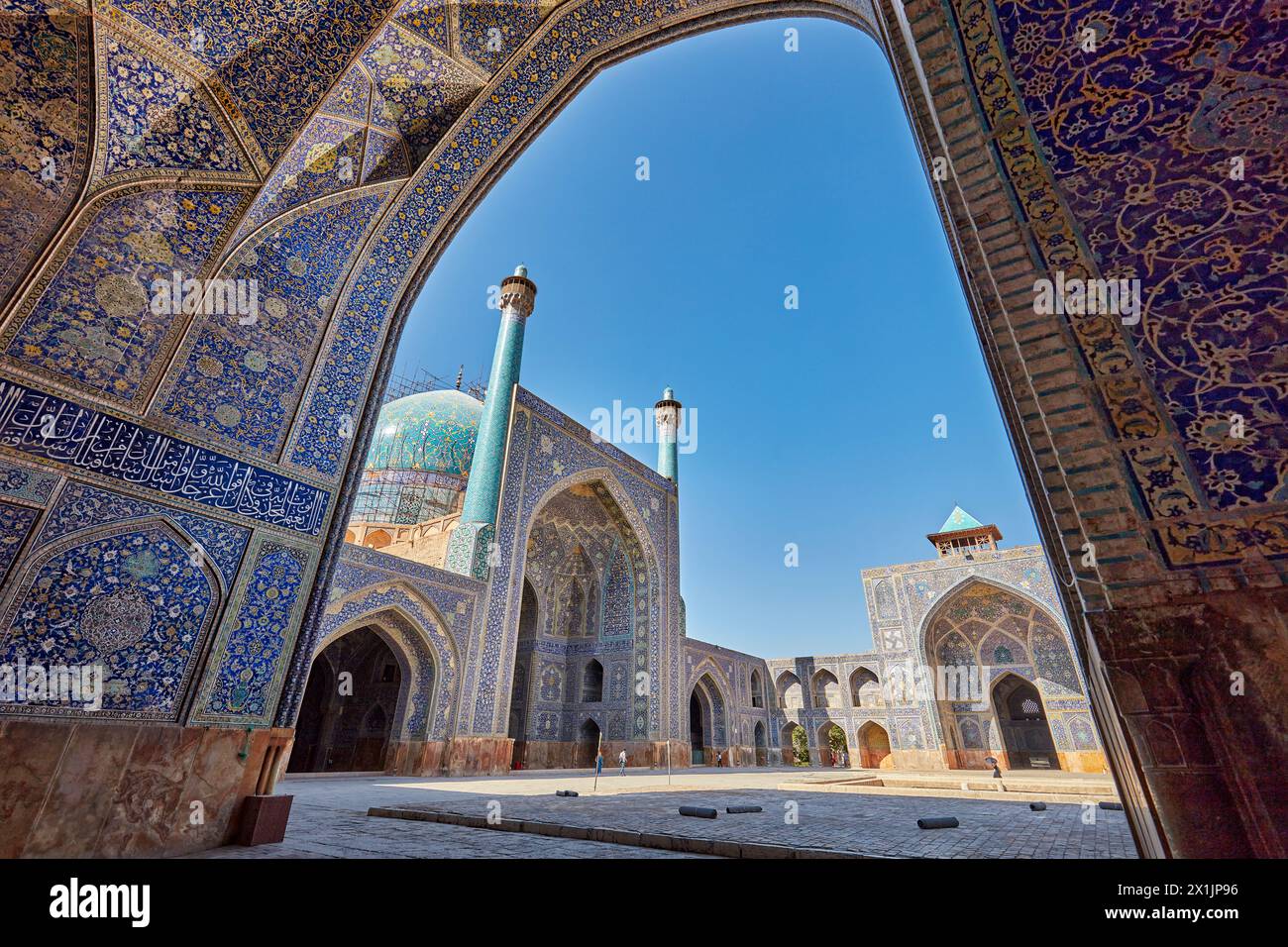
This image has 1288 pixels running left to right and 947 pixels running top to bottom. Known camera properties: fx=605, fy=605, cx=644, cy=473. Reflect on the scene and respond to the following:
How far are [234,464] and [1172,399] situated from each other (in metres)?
4.44

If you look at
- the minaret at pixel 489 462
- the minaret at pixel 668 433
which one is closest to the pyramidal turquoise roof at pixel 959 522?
the minaret at pixel 668 433

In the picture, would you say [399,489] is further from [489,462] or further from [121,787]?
[121,787]

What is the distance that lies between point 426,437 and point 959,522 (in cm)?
A: 1743

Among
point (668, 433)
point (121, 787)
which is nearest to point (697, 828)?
point (121, 787)

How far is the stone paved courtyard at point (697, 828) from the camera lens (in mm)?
3246

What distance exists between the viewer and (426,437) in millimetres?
18766

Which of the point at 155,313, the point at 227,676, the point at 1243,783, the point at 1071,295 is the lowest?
the point at 1243,783

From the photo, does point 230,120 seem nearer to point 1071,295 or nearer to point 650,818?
point 1071,295

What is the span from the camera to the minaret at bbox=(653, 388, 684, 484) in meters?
18.4

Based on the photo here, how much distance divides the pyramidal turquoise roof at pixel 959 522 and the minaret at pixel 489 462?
1502 centimetres

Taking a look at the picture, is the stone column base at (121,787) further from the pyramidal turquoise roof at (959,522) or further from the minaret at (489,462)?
the pyramidal turquoise roof at (959,522)

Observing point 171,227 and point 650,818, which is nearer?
point 171,227
